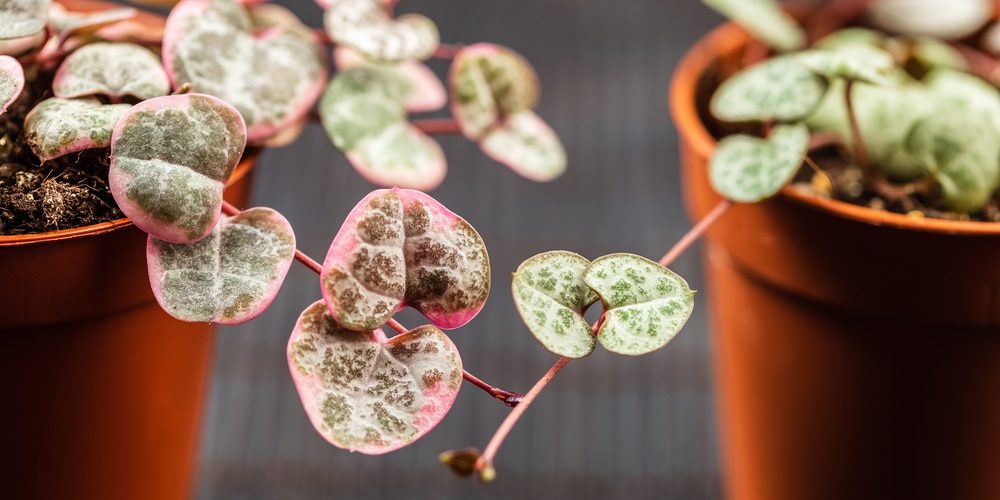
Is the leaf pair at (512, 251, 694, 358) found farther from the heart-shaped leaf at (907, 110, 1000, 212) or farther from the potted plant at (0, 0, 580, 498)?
the heart-shaped leaf at (907, 110, 1000, 212)

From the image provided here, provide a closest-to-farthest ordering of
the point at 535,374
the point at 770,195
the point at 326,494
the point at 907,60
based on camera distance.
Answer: the point at 770,195, the point at 907,60, the point at 326,494, the point at 535,374

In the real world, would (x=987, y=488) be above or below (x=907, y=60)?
below

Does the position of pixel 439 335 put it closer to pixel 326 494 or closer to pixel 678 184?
pixel 326 494

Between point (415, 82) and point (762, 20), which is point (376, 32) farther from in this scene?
point (762, 20)

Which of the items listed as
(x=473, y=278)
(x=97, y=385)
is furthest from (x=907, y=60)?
(x=97, y=385)

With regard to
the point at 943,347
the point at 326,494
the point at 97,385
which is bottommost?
the point at 326,494

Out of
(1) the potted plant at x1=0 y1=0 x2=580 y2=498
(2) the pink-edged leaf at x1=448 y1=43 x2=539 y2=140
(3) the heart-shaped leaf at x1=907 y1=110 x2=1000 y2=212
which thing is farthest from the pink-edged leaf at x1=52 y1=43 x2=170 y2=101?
(3) the heart-shaped leaf at x1=907 y1=110 x2=1000 y2=212

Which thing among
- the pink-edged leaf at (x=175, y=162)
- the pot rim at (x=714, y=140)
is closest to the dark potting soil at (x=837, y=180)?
the pot rim at (x=714, y=140)
